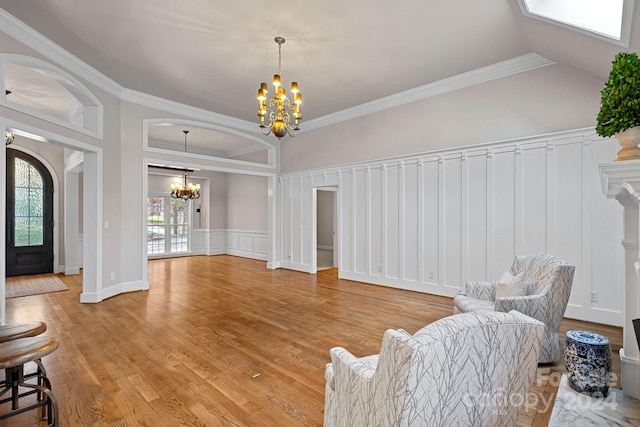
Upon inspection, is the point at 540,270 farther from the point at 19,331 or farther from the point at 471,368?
the point at 19,331

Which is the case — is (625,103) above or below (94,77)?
below

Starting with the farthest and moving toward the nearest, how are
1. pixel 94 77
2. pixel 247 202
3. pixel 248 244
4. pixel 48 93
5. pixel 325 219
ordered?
pixel 325 219
pixel 247 202
pixel 248 244
pixel 48 93
pixel 94 77

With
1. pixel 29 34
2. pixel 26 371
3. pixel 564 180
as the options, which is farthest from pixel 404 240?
pixel 29 34

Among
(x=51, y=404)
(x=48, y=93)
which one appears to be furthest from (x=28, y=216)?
(x=51, y=404)

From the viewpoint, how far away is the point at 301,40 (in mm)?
3854

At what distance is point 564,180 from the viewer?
403cm

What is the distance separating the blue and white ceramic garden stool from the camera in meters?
1.96

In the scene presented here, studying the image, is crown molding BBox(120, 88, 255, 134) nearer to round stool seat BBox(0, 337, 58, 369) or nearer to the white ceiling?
the white ceiling

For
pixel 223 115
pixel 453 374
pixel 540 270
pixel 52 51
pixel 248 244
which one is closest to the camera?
pixel 453 374

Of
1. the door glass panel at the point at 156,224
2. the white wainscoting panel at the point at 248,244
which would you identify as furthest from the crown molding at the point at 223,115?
the door glass panel at the point at 156,224

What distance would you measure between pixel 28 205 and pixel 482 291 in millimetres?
9437

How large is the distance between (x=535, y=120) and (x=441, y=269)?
2647 mm

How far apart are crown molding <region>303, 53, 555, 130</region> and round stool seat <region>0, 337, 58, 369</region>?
19.0 feet

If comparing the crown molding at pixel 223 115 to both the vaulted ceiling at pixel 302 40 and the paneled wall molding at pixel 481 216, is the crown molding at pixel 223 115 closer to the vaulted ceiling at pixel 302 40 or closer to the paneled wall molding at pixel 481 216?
the vaulted ceiling at pixel 302 40
